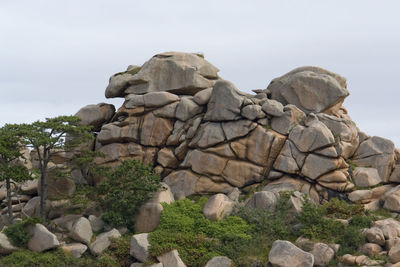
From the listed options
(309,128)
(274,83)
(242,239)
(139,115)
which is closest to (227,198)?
(242,239)

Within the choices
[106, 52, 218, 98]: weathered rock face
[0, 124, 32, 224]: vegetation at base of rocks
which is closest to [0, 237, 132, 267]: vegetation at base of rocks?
[0, 124, 32, 224]: vegetation at base of rocks

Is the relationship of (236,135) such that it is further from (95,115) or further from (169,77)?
(95,115)

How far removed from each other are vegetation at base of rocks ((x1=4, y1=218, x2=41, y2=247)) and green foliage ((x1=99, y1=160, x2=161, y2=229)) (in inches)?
194

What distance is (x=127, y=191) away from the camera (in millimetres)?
32969

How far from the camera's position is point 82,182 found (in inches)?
1613

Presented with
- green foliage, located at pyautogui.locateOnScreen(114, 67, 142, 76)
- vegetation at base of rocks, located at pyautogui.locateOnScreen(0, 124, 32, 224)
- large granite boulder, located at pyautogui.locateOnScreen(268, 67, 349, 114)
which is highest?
green foliage, located at pyautogui.locateOnScreen(114, 67, 142, 76)

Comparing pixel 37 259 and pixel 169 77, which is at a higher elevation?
pixel 169 77

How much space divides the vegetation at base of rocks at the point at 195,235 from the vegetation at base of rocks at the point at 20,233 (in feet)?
25.1

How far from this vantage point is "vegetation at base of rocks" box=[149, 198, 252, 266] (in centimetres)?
2866

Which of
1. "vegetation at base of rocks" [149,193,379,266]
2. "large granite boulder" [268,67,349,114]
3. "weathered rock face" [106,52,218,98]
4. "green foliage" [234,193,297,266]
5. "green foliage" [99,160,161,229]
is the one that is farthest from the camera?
"weathered rock face" [106,52,218,98]

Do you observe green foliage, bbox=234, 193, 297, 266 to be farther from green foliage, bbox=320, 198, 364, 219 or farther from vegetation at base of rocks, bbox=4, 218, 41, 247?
vegetation at base of rocks, bbox=4, 218, 41, 247

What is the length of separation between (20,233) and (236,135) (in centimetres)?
1712

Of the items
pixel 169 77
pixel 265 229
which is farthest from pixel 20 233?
pixel 169 77

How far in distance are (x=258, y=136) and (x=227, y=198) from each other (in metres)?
5.73
